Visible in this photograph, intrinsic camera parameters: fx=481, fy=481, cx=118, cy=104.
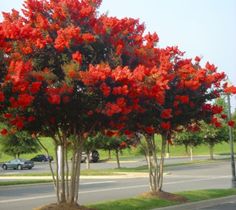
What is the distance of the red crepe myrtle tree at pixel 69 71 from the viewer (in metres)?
9.09

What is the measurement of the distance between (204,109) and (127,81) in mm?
4345

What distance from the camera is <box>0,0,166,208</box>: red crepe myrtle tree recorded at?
9.09 metres

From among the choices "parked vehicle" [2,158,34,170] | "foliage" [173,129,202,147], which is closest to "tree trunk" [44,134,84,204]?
"parked vehicle" [2,158,34,170]

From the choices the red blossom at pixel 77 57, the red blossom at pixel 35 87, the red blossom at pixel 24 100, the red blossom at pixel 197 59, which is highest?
the red blossom at pixel 197 59

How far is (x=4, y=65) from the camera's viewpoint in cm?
902

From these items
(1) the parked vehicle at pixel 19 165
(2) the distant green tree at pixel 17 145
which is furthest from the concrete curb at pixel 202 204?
(2) the distant green tree at pixel 17 145

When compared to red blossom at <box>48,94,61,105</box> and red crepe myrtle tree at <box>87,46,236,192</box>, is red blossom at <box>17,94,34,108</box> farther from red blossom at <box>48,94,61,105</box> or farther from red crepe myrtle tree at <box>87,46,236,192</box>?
red crepe myrtle tree at <box>87,46,236,192</box>

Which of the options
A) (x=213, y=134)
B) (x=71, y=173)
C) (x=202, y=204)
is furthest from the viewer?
(x=213, y=134)

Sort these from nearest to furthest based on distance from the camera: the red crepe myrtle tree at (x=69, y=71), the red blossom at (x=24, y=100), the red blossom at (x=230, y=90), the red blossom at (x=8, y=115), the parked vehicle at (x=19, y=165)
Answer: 1. the red blossom at (x=24, y=100)
2. the red crepe myrtle tree at (x=69, y=71)
3. the red blossom at (x=8, y=115)
4. the red blossom at (x=230, y=90)
5. the parked vehicle at (x=19, y=165)

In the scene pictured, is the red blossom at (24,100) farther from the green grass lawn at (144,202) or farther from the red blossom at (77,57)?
Answer: the green grass lawn at (144,202)

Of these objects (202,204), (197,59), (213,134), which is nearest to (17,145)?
(213,134)

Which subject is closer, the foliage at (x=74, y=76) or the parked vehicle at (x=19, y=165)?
the foliage at (x=74, y=76)

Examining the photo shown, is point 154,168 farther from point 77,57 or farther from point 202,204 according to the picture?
point 77,57

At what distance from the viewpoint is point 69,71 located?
9.22 m
